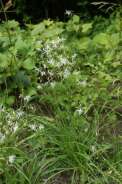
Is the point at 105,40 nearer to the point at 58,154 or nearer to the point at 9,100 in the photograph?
the point at 9,100

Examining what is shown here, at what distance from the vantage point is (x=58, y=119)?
12.1 feet

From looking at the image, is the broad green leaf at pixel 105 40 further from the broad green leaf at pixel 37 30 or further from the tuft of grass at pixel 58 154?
the tuft of grass at pixel 58 154

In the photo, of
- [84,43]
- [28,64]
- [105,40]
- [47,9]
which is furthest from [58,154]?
[47,9]

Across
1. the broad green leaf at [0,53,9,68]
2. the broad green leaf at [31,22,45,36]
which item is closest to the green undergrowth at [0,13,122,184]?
the broad green leaf at [0,53,9,68]

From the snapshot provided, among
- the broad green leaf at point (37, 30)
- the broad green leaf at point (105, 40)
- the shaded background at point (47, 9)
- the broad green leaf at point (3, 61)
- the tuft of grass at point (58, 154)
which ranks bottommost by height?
the shaded background at point (47, 9)

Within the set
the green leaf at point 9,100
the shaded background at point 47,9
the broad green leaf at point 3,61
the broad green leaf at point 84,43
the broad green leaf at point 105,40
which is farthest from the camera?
the shaded background at point 47,9

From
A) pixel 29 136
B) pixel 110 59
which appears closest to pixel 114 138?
pixel 29 136

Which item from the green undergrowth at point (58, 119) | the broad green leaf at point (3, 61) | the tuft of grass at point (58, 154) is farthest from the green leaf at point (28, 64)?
the tuft of grass at point (58, 154)

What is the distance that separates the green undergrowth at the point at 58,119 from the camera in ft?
11.2

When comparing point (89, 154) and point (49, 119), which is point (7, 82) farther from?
point (89, 154)

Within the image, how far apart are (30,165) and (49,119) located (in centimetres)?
41

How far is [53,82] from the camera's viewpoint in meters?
3.82

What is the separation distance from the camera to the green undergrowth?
3408 millimetres

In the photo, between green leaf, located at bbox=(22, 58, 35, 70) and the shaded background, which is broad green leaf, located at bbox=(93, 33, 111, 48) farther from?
the shaded background
